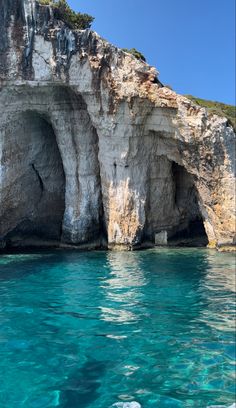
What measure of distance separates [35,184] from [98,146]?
190 inches

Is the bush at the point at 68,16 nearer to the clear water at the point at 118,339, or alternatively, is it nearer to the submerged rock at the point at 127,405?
the clear water at the point at 118,339

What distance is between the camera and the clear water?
7.06 meters

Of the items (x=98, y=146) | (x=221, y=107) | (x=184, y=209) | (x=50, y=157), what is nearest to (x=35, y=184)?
(x=50, y=157)

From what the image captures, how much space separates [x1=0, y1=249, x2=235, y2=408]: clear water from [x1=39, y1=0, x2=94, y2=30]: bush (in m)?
15.7

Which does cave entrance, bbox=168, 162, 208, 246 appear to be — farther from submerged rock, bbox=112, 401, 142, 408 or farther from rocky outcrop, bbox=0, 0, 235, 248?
submerged rock, bbox=112, 401, 142, 408

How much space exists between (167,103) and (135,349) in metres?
16.0

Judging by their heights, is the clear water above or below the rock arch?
below

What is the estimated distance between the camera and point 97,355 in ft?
28.0

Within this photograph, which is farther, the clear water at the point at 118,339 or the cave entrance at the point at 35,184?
the cave entrance at the point at 35,184

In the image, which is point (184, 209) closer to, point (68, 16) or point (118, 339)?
point (68, 16)

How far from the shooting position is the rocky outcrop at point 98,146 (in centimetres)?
2209

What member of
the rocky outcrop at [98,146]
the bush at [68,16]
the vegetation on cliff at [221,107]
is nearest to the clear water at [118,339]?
the rocky outcrop at [98,146]

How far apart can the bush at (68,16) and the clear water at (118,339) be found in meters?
15.7

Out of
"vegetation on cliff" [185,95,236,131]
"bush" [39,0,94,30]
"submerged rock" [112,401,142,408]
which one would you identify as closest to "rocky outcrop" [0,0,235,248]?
"bush" [39,0,94,30]
